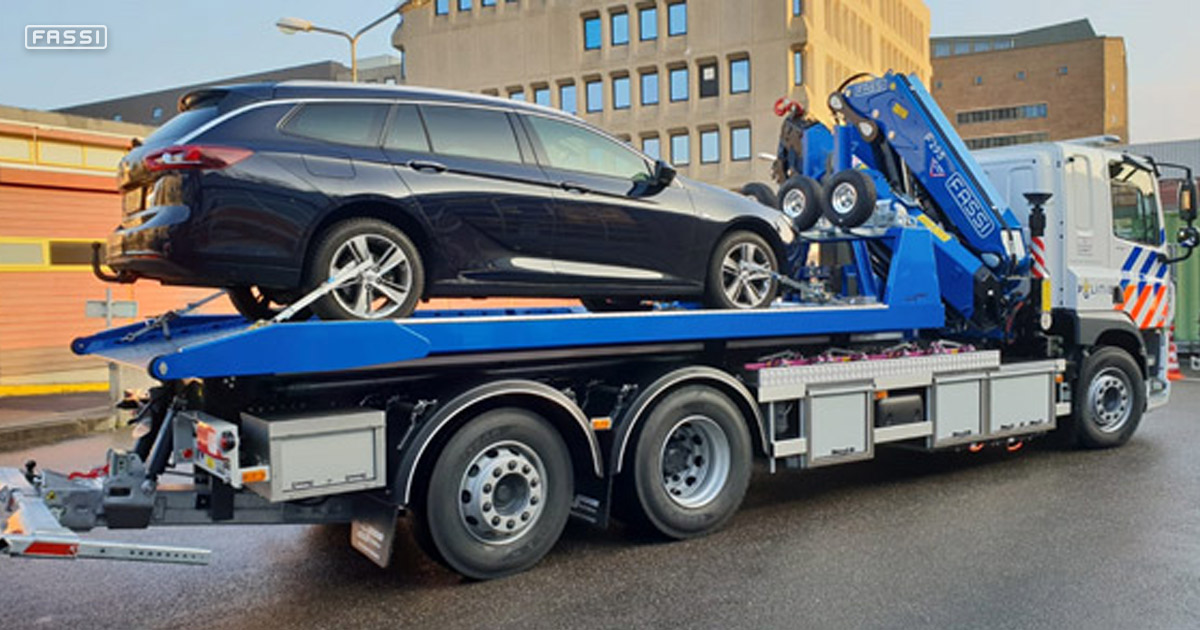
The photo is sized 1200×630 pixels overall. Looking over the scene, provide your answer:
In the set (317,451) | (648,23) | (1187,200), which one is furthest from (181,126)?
(648,23)

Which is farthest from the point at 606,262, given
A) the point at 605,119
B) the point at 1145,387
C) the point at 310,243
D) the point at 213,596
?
the point at 605,119

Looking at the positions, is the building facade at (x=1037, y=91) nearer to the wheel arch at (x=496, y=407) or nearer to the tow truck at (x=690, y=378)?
the tow truck at (x=690, y=378)

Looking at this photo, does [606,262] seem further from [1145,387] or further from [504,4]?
[504,4]

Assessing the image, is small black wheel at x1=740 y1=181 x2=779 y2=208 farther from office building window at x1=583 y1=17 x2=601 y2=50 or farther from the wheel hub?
office building window at x1=583 y1=17 x2=601 y2=50

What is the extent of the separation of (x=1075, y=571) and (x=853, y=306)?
245 centimetres

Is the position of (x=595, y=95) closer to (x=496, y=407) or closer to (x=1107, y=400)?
(x=1107, y=400)

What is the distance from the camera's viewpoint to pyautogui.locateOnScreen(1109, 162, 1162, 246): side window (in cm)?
912

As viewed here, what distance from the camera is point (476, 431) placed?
5.18 meters

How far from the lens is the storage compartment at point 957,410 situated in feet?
24.4

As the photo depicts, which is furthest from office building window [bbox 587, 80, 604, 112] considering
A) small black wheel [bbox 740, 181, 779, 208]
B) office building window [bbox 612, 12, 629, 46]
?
small black wheel [bbox 740, 181, 779, 208]

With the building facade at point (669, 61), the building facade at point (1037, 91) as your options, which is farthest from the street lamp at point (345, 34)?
the building facade at point (1037, 91)

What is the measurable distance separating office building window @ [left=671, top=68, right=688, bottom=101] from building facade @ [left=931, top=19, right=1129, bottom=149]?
38.3 metres

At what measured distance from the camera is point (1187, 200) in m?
9.06

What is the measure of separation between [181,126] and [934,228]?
19.0 feet
